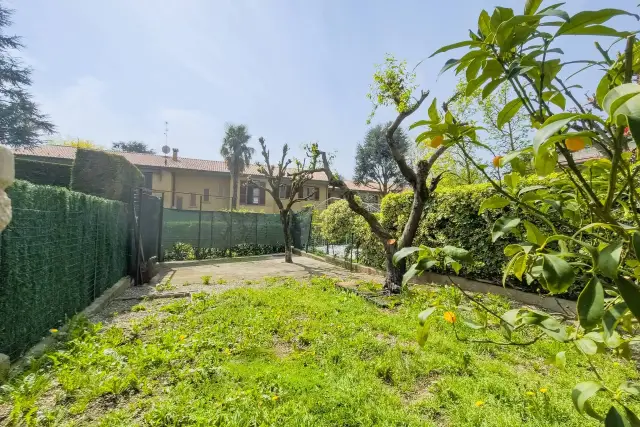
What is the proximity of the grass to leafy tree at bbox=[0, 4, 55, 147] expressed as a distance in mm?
19971

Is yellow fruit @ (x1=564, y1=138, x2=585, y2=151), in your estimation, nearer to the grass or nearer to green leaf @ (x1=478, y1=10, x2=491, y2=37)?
green leaf @ (x1=478, y1=10, x2=491, y2=37)

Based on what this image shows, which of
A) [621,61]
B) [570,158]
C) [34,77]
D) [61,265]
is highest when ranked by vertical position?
[34,77]

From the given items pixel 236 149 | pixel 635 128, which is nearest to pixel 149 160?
pixel 236 149

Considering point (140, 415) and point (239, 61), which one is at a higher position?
point (239, 61)

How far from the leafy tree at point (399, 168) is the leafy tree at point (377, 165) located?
18.7 m

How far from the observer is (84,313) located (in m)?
4.29

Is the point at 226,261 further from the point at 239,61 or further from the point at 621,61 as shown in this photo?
the point at 621,61

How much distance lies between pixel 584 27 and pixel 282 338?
3556 mm

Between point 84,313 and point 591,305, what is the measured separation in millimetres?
5319

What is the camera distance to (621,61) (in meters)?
0.67

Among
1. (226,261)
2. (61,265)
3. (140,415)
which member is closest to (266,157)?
(226,261)

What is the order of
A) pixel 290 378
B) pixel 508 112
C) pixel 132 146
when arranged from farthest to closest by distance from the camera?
1. pixel 132 146
2. pixel 290 378
3. pixel 508 112

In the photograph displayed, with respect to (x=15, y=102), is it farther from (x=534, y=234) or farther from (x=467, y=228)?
(x=534, y=234)

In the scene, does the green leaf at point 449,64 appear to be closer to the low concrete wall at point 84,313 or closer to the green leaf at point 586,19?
the green leaf at point 586,19
